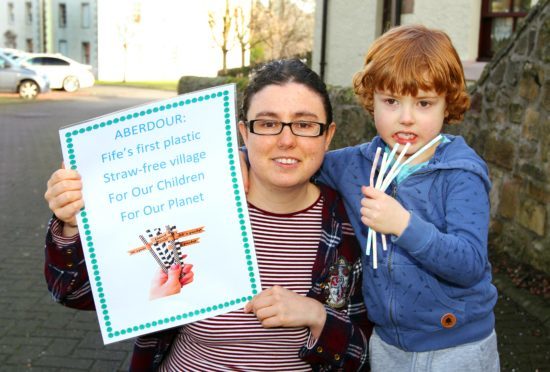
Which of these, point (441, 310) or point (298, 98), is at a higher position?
point (298, 98)

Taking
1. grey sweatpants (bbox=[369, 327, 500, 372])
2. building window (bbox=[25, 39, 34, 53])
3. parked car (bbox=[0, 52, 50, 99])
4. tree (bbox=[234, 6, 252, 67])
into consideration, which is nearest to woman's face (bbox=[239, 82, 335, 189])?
grey sweatpants (bbox=[369, 327, 500, 372])

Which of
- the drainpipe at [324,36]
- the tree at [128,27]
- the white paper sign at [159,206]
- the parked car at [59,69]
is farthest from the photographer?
the tree at [128,27]

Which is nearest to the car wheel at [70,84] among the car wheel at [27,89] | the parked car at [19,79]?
the parked car at [19,79]

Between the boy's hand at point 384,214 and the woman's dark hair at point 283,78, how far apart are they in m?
0.44

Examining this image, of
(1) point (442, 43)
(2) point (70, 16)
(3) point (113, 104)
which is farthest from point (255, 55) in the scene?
(1) point (442, 43)

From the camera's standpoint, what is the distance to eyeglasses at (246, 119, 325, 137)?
219 centimetres

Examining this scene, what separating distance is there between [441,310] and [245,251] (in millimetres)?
680

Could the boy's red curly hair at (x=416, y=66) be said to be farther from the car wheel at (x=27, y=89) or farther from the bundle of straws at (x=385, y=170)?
the car wheel at (x=27, y=89)

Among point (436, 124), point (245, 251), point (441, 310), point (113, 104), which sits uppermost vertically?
point (436, 124)

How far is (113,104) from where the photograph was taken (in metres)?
26.6

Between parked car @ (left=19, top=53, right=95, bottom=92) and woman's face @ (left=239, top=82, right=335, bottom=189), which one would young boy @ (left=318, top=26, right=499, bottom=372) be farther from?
parked car @ (left=19, top=53, right=95, bottom=92)

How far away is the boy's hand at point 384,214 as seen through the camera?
1936 mm

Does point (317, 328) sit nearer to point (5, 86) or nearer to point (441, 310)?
point (441, 310)

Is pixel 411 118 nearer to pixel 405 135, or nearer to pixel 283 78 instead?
pixel 405 135
